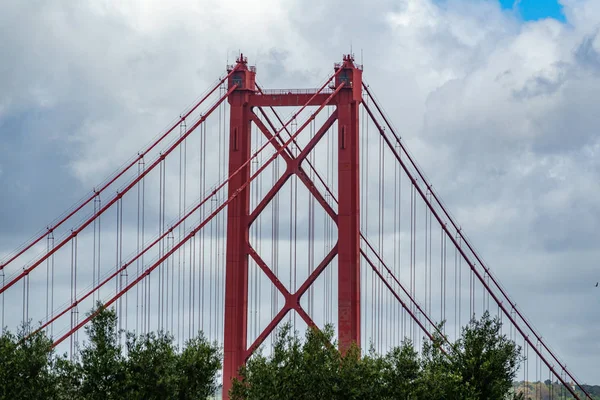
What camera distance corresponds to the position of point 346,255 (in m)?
76.9

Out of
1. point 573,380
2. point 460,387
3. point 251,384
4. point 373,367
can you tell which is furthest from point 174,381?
point 573,380

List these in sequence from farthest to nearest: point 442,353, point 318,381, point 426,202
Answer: point 426,202
point 442,353
point 318,381

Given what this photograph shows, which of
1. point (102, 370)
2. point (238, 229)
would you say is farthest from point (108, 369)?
point (238, 229)

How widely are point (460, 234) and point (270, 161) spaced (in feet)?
41.6

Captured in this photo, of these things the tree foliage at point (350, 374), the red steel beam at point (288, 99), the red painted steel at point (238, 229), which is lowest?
the tree foliage at point (350, 374)

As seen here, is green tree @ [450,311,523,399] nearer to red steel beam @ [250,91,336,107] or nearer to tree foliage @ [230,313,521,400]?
tree foliage @ [230,313,521,400]

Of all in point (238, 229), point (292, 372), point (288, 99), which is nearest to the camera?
point (292, 372)

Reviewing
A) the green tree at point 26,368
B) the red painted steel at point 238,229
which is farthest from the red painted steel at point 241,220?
the green tree at point 26,368

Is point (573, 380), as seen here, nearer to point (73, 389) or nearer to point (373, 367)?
point (373, 367)

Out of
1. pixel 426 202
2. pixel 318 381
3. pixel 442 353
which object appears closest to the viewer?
pixel 318 381

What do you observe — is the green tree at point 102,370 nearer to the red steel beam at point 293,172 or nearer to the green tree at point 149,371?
the green tree at point 149,371

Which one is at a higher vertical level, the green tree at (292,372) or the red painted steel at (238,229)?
the red painted steel at (238,229)

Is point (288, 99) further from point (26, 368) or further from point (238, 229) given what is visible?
point (26, 368)

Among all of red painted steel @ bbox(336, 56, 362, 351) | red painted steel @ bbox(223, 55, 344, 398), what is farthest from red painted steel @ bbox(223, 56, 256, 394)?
red painted steel @ bbox(336, 56, 362, 351)
